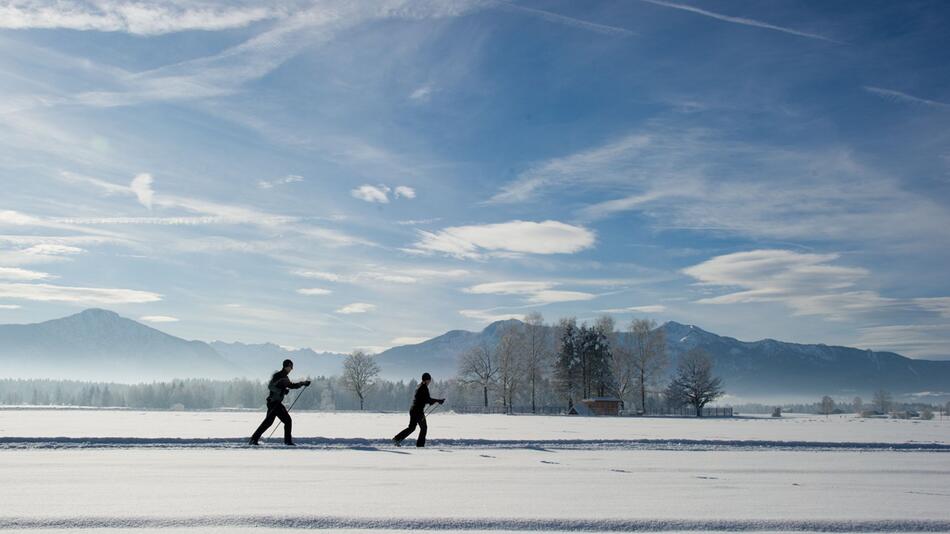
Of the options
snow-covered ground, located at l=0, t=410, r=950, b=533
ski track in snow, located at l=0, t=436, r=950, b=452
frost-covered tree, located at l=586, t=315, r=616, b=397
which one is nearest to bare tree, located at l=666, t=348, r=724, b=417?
frost-covered tree, located at l=586, t=315, r=616, b=397

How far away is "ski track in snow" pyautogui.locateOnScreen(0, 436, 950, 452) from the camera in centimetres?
1680

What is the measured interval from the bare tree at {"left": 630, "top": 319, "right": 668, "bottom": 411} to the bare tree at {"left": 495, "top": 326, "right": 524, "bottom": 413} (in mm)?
15433

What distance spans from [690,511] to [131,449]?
13032 mm

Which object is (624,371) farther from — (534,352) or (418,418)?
(418,418)

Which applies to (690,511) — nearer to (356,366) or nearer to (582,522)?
(582,522)

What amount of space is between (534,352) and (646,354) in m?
14.8

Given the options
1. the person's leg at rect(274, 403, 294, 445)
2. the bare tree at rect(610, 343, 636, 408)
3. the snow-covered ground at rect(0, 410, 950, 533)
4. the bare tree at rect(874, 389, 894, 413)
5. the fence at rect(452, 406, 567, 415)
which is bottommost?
the bare tree at rect(874, 389, 894, 413)

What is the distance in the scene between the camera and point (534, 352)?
93.2 metres

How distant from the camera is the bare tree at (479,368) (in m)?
91.8

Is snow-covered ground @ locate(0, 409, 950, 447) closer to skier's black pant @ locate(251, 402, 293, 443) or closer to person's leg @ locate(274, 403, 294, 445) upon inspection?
person's leg @ locate(274, 403, 294, 445)

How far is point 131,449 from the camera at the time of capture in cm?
1577

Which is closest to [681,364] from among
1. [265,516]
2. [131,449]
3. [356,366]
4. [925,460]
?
[356,366]

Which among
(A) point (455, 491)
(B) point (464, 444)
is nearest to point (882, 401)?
(B) point (464, 444)

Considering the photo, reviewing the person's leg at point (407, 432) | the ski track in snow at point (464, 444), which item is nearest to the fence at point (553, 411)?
the ski track in snow at point (464, 444)
